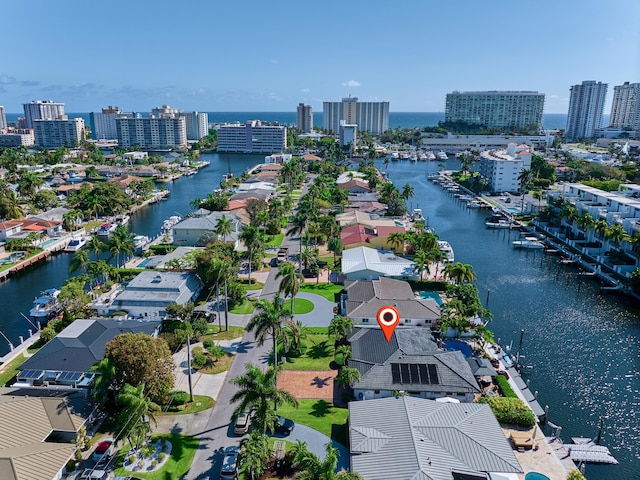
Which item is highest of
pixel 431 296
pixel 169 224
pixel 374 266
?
pixel 374 266

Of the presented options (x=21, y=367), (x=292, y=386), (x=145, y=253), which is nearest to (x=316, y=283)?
(x=292, y=386)

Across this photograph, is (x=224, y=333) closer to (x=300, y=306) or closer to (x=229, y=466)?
(x=300, y=306)

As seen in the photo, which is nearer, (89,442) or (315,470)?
(315,470)

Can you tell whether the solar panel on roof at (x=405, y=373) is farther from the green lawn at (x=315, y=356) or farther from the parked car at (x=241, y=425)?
the parked car at (x=241, y=425)

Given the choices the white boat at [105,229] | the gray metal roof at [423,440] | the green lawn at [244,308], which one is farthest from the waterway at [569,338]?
the white boat at [105,229]

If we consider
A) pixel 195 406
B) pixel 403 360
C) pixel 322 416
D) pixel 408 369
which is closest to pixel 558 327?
pixel 403 360

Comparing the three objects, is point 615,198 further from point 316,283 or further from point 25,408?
point 25,408

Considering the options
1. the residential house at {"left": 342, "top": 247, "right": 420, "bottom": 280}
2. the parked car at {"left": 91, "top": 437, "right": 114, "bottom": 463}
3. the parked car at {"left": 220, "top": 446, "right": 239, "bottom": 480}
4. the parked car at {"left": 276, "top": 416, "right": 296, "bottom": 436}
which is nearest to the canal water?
the residential house at {"left": 342, "top": 247, "right": 420, "bottom": 280}
